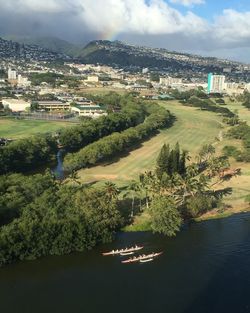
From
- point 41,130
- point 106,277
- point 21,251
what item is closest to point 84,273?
point 106,277

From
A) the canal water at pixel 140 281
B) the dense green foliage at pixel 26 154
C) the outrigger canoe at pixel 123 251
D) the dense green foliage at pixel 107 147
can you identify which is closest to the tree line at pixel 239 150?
the dense green foliage at pixel 107 147

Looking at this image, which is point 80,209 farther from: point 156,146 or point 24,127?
point 24,127

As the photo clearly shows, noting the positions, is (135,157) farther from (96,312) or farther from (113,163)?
(96,312)

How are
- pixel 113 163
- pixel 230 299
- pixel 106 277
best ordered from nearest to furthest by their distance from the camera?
pixel 230 299
pixel 106 277
pixel 113 163

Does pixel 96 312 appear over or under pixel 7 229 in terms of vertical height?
under

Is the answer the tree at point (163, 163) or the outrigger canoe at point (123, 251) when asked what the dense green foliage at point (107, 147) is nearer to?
the tree at point (163, 163)
